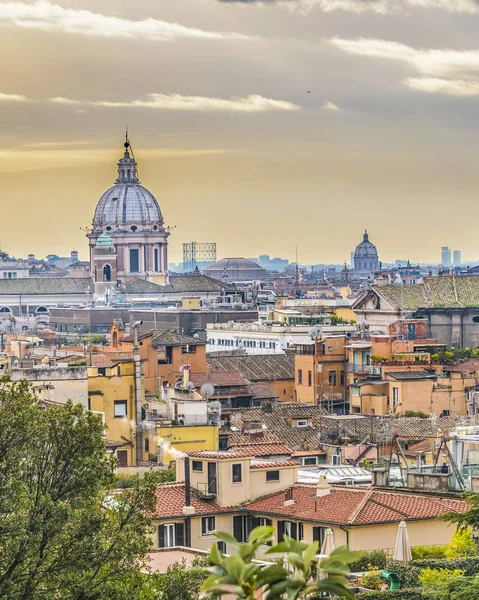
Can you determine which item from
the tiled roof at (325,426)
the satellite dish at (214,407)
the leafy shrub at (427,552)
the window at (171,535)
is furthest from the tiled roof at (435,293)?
the leafy shrub at (427,552)

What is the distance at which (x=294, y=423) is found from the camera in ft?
118

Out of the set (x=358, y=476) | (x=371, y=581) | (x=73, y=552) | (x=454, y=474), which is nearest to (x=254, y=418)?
(x=358, y=476)

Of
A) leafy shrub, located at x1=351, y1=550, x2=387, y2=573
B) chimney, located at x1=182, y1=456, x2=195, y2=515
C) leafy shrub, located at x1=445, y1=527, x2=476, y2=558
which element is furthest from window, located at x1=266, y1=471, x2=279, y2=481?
leafy shrub, located at x1=351, y1=550, x2=387, y2=573

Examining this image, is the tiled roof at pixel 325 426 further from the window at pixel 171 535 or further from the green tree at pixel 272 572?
the green tree at pixel 272 572

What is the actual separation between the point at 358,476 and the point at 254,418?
9630mm

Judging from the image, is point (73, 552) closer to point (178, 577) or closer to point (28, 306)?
point (178, 577)

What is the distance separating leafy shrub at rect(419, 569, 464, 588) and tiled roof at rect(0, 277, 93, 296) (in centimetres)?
14210

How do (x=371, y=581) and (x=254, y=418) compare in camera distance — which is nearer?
(x=371, y=581)

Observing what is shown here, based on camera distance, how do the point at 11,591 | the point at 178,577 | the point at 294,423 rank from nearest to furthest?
the point at 11,591
the point at 178,577
the point at 294,423

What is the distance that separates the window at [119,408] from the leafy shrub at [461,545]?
50.4 feet

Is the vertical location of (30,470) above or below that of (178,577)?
above

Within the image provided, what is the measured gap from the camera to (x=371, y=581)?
17.9 metres

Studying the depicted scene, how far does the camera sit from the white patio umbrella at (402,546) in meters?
19.3

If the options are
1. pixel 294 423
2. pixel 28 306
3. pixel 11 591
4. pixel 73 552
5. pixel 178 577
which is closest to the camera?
pixel 11 591
